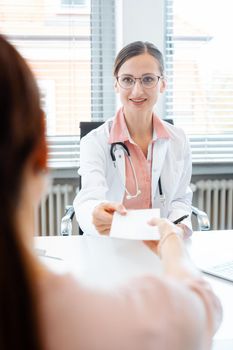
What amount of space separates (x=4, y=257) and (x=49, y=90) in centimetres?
249

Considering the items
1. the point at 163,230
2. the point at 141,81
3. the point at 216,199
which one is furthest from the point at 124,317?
the point at 216,199

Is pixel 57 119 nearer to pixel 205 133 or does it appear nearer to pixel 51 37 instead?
pixel 51 37

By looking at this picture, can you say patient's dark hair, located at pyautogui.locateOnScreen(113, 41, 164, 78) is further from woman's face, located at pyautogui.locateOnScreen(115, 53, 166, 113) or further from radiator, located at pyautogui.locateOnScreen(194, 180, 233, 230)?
radiator, located at pyautogui.locateOnScreen(194, 180, 233, 230)

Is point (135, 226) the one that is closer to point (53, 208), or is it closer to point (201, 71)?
point (53, 208)

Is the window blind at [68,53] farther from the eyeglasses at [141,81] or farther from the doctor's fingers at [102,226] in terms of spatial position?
the doctor's fingers at [102,226]

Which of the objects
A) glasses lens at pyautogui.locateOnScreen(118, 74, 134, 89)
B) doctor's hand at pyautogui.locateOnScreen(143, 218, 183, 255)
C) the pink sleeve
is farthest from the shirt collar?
the pink sleeve

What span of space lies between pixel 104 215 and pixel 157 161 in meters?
0.59

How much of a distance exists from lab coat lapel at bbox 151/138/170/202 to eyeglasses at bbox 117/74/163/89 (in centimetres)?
26

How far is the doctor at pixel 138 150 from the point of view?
6.11ft

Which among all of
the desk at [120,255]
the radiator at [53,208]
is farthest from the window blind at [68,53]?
the desk at [120,255]

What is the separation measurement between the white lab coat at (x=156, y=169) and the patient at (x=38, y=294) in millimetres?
1168

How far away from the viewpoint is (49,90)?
283 centimetres

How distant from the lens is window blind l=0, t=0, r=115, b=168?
108 inches

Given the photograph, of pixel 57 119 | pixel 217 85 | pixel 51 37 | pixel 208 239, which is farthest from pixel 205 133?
pixel 208 239
